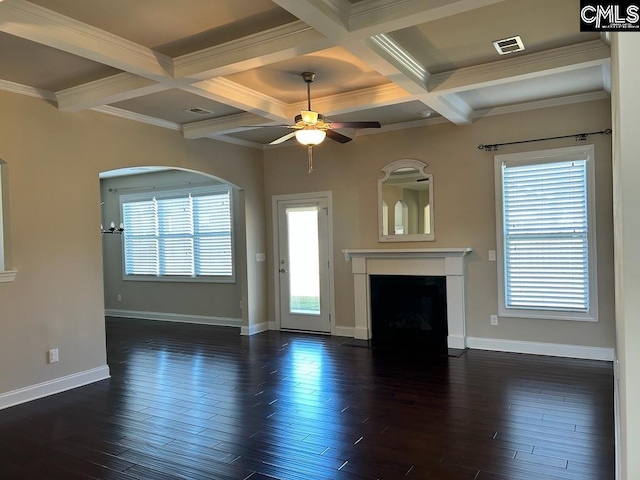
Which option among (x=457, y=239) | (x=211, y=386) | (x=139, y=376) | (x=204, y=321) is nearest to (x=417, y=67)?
(x=457, y=239)

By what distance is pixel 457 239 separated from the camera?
237 inches

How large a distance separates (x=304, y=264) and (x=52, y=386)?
3.67m

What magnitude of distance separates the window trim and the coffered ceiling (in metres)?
0.57

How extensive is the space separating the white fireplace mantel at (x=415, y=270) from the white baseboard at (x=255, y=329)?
5.19 feet

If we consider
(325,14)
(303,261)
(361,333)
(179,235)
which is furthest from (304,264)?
(325,14)

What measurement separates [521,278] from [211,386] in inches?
146

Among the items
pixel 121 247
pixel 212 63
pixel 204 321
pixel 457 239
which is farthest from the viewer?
pixel 121 247

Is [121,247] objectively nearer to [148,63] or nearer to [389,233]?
[389,233]

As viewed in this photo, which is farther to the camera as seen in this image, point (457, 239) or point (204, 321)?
point (204, 321)

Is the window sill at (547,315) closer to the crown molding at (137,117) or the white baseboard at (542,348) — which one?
the white baseboard at (542,348)

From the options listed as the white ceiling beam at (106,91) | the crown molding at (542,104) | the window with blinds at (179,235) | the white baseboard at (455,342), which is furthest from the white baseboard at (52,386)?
the crown molding at (542,104)

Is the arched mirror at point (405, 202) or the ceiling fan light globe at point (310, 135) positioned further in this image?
the arched mirror at point (405, 202)

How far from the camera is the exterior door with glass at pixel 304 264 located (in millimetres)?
7035

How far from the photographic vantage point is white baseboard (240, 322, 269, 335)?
23.5 ft
